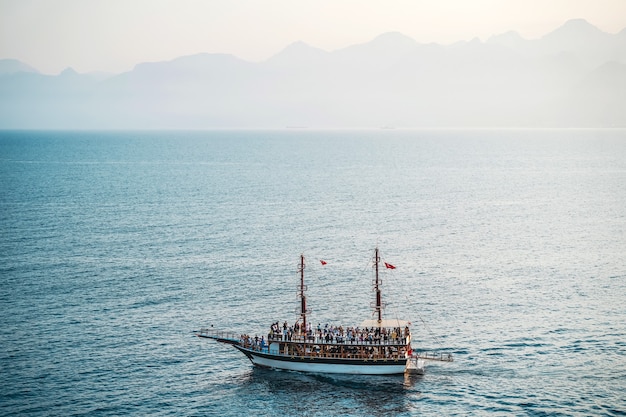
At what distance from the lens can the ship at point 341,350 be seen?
80988 mm

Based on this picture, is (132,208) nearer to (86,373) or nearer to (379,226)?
(379,226)

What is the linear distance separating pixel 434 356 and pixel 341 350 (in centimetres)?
1006

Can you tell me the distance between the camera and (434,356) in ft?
272

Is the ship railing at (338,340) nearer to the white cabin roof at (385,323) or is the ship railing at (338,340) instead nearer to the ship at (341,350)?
the ship at (341,350)

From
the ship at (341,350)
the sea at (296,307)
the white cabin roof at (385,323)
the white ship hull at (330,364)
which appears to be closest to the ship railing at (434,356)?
the ship at (341,350)

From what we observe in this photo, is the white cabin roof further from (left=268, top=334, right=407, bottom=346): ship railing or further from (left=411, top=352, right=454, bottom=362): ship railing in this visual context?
(left=411, top=352, right=454, bottom=362): ship railing

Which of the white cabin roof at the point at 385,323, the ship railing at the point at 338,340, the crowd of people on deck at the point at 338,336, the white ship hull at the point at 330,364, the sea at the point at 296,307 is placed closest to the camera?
the sea at the point at 296,307

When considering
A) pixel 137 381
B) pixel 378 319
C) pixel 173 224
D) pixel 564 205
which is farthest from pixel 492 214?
pixel 137 381

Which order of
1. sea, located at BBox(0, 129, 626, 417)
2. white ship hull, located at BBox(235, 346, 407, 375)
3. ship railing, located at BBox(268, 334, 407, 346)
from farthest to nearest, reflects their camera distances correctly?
1. ship railing, located at BBox(268, 334, 407, 346)
2. white ship hull, located at BBox(235, 346, 407, 375)
3. sea, located at BBox(0, 129, 626, 417)

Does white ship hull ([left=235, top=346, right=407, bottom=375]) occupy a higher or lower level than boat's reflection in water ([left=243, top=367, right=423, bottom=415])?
higher

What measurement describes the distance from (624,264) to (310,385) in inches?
2518

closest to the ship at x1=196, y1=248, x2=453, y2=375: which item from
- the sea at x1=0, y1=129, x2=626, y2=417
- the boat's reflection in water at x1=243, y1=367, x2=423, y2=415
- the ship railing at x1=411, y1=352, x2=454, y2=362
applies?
the ship railing at x1=411, y1=352, x2=454, y2=362

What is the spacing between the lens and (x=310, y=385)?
261 ft

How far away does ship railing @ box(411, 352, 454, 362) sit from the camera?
266 feet
